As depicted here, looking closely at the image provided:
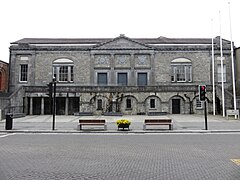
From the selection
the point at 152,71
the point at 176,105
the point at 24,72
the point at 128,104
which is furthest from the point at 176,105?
the point at 24,72

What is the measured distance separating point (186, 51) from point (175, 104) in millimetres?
10786

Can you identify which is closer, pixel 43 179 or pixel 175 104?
pixel 43 179

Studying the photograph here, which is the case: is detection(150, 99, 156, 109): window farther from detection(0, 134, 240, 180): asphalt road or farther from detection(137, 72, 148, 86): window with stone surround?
detection(0, 134, 240, 180): asphalt road

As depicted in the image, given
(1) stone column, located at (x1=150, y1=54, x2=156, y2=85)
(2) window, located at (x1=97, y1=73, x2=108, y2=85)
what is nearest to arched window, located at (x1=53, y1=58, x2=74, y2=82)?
(2) window, located at (x1=97, y1=73, x2=108, y2=85)

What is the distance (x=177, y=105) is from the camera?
1341 inches

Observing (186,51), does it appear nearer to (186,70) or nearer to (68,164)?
(186,70)

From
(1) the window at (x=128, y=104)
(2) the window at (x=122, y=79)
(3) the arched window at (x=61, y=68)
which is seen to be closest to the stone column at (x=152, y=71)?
(2) the window at (x=122, y=79)

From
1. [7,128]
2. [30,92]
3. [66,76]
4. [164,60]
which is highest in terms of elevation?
[164,60]

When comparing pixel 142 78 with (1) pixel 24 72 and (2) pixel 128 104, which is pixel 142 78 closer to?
(2) pixel 128 104

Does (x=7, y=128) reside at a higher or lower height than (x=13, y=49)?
lower

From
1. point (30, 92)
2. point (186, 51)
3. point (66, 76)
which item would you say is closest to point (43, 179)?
point (30, 92)

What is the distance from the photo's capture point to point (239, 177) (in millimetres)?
5582

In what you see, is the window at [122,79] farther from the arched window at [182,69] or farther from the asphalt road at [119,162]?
the asphalt road at [119,162]

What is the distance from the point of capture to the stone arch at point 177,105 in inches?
1326
